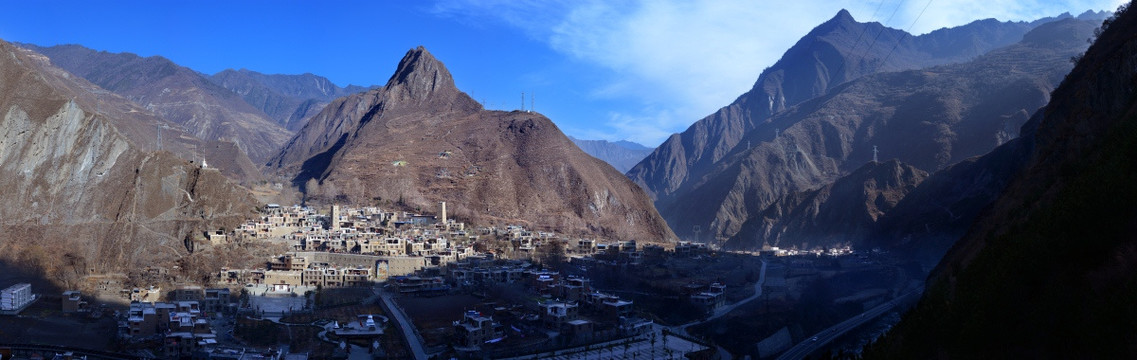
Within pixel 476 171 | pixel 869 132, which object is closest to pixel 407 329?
pixel 476 171

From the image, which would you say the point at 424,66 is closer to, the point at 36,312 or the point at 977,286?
the point at 36,312

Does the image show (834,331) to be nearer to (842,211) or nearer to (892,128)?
(842,211)

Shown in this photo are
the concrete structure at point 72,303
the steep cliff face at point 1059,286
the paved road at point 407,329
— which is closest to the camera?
the steep cliff face at point 1059,286

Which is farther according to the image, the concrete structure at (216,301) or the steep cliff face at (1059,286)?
the concrete structure at (216,301)

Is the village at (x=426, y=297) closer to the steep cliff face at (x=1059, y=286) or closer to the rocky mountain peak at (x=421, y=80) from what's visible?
the steep cliff face at (x=1059, y=286)

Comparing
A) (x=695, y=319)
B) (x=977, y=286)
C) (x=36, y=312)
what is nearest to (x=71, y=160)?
(x=36, y=312)

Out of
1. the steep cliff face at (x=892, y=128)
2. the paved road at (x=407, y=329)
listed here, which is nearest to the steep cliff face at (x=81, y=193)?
the paved road at (x=407, y=329)

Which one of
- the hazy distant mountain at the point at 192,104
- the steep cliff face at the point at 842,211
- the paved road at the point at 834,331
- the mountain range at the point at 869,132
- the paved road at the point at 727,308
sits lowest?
the paved road at the point at 834,331
